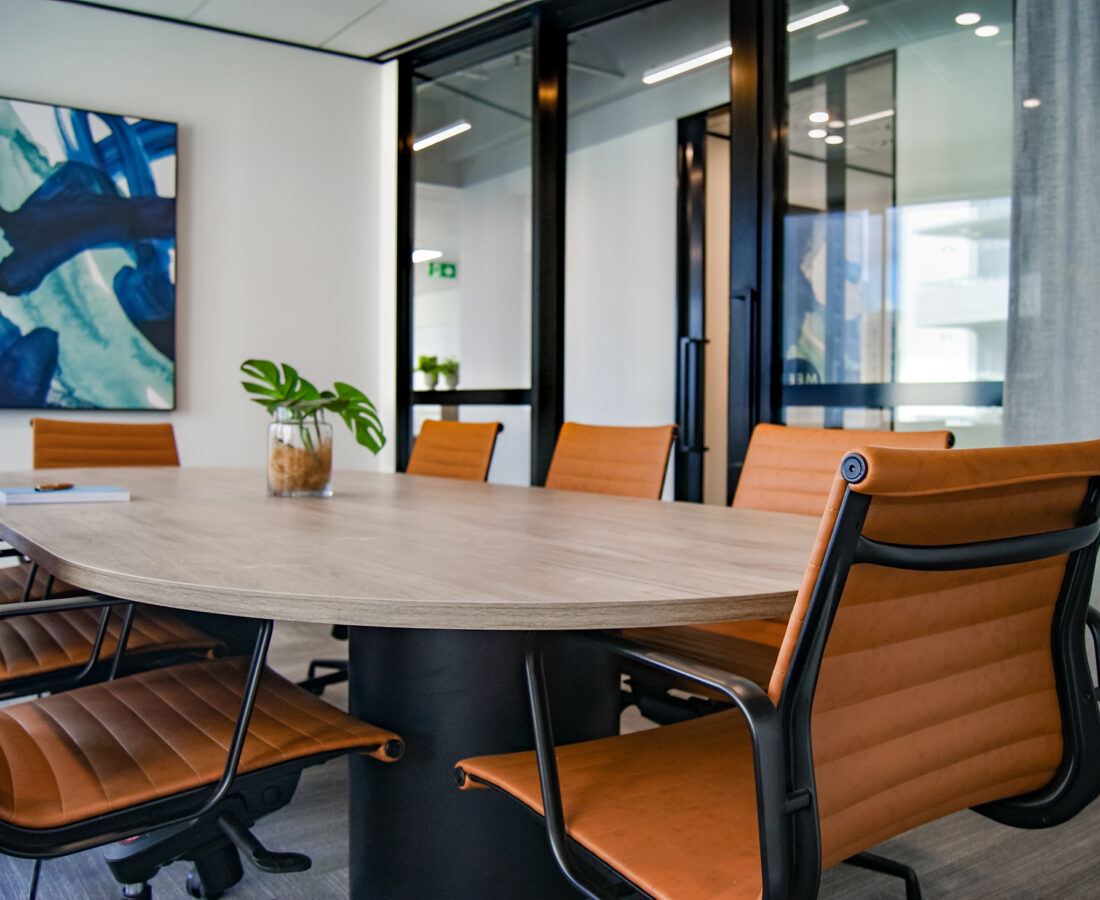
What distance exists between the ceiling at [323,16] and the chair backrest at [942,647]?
15.4ft

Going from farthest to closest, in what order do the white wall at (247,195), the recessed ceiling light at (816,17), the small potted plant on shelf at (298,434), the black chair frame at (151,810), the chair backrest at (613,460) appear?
the white wall at (247,195), the recessed ceiling light at (816,17), the chair backrest at (613,460), the small potted plant on shelf at (298,434), the black chair frame at (151,810)

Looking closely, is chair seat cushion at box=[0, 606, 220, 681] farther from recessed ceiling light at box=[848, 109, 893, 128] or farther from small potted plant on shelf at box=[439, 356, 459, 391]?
small potted plant on shelf at box=[439, 356, 459, 391]

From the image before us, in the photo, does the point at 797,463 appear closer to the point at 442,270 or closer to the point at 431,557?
the point at 431,557

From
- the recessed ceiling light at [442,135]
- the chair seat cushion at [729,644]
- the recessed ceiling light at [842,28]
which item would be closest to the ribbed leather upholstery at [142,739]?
the chair seat cushion at [729,644]

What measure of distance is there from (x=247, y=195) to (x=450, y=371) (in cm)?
160

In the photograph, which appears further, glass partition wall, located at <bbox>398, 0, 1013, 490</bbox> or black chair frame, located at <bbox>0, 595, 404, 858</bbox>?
glass partition wall, located at <bbox>398, 0, 1013, 490</bbox>

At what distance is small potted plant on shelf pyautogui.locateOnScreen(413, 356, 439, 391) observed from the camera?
19.2 ft

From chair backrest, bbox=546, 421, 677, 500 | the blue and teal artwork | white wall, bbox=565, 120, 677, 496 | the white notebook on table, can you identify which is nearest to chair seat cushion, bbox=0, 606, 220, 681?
the white notebook on table

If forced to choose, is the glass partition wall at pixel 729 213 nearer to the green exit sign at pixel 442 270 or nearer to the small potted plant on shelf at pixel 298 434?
the green exit sign at pixel 442 270

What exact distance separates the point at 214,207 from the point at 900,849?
16.2 ft

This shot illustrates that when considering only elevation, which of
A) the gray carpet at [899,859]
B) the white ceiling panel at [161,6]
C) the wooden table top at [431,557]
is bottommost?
the gray carpet at [899,859]

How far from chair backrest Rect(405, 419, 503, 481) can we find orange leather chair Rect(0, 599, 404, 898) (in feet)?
5.96

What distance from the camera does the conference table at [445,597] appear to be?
1.15 metres

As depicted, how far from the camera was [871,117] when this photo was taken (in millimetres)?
3744
